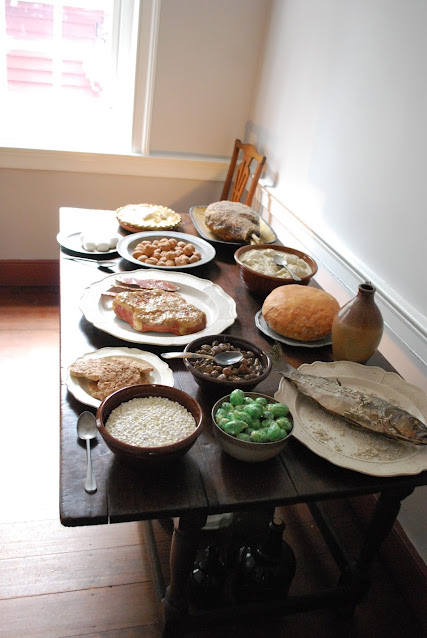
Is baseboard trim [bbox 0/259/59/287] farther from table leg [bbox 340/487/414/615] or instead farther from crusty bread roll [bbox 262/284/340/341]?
table leg [bbox 340/487/414/615]

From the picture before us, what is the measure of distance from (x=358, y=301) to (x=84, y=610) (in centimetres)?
112

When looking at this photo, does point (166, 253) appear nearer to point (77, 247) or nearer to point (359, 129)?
point (77, 247)

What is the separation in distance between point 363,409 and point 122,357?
54 cm

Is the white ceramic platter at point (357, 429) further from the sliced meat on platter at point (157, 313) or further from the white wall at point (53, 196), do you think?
the white wall at point (53, 196)

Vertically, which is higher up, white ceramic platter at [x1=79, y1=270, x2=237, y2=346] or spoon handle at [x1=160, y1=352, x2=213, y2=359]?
spoon handle at [x1=160, y1=352, x2=213, y2=359]

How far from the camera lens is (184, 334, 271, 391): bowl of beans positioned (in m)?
1.09

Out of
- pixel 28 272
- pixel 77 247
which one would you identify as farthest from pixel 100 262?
pixel 28 272

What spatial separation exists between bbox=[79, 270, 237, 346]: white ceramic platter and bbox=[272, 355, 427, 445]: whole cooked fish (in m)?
0.32

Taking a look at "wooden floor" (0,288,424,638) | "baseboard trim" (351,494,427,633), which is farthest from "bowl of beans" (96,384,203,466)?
"baseboard trim" (351,494,427,633)

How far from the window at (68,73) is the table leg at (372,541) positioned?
2315 mm

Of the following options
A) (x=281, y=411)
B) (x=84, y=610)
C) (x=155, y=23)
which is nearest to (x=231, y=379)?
(x=281, y=411)

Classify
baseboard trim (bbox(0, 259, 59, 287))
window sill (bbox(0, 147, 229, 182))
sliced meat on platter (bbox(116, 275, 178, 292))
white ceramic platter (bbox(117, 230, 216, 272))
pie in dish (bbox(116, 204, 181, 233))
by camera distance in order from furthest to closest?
1. baseboard trim (bbox(0, 259, 59, 287))
2. window sill (bbox(0, 147, 229, 182))
3. pie in dish (bbox(116, 204, 181, 233))
4. white ceramic platter (bbox(117, 230, 216, 272))
5. sliced meat on platter (bbox(116, 275, 178, 292))

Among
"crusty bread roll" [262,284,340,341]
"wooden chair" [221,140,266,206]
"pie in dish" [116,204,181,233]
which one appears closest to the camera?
"crusty bread roll" [262,284,340,341]

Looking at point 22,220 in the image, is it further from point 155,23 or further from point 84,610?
point 84,610
